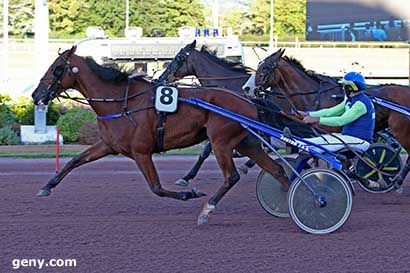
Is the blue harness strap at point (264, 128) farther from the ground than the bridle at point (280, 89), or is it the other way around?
the bridle at point (280, 89)

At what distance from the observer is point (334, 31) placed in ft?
105

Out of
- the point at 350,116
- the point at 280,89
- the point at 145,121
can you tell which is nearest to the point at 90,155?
the point at 145,121

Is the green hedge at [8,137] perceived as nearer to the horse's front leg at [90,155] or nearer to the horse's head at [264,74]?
the horse's head at [264,74]

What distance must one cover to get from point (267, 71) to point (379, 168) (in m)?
1.87

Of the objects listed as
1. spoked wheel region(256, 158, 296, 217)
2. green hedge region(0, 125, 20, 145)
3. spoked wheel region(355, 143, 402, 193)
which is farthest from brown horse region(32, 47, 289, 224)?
green hedge region(0, 125, 20, 145)

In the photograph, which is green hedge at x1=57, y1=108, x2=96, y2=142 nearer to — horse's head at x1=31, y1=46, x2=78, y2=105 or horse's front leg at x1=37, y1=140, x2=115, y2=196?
horse's front leg at x1=37, y1=140, x2=115, y2=196

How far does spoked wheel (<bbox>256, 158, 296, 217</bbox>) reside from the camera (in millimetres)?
8672

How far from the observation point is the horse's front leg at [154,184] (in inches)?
324

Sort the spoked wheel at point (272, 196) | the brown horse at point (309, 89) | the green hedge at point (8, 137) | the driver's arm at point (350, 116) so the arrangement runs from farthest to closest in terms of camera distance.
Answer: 1. the green hedge at point (8, 137)
2. the brown horse at point (309, 89)
3. the spoked wheel at point (272, 196)
4. the driver's arm at point (350, 116)

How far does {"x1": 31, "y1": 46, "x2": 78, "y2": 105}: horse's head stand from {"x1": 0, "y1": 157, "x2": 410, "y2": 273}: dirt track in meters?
1.25

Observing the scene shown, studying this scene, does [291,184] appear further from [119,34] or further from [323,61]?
[119,34]

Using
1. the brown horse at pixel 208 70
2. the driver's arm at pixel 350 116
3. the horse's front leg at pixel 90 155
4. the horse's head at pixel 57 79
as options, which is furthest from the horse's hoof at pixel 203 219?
the brown horse at pixel 208 70

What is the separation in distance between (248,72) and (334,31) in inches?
825

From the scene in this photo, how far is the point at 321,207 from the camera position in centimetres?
775
